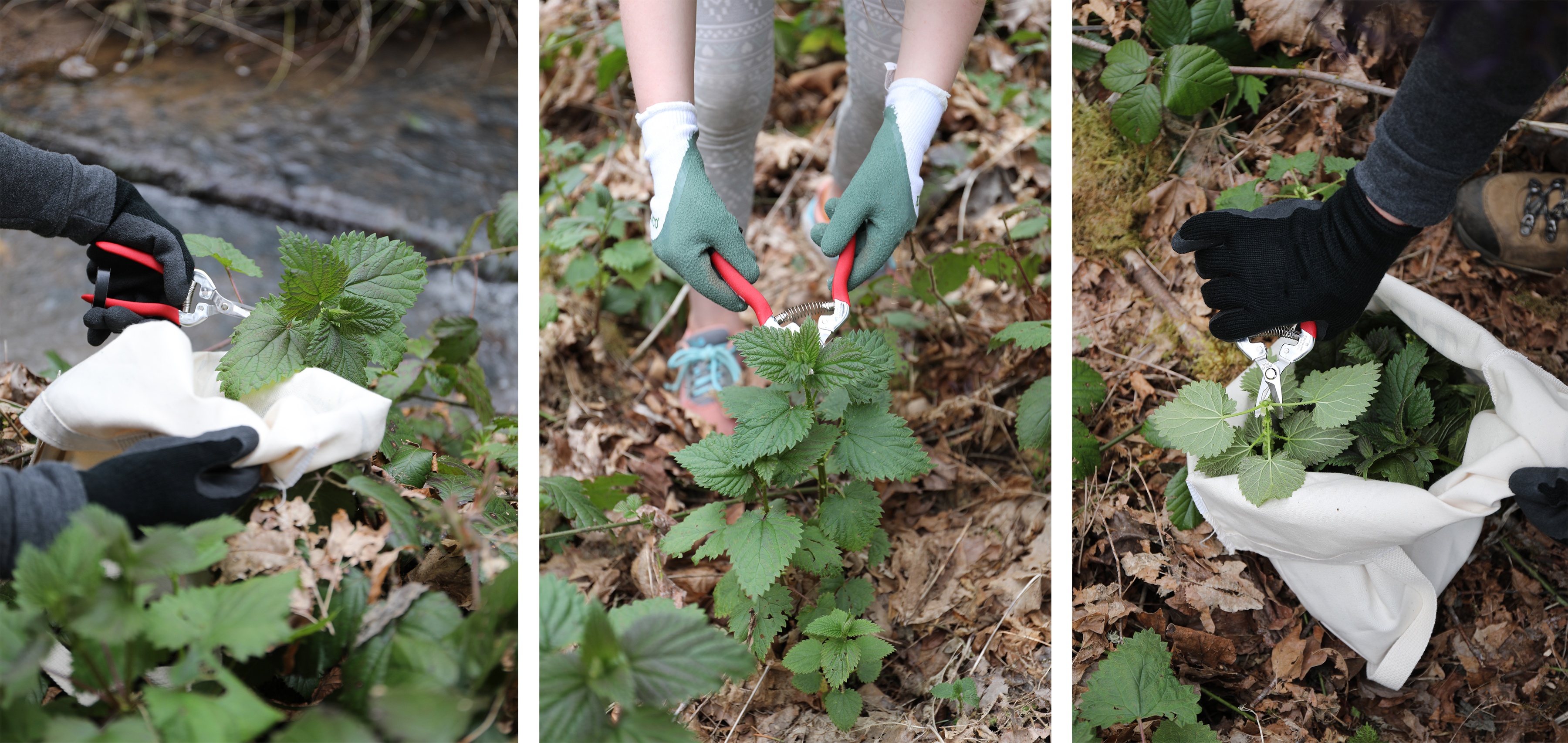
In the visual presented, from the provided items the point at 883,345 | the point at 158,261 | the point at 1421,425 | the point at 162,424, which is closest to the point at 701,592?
the point at 883,345

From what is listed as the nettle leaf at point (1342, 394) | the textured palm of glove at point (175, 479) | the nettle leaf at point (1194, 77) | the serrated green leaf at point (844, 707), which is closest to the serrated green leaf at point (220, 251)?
the textured palm of glove at point (175, 479)

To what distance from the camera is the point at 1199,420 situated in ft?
5.53

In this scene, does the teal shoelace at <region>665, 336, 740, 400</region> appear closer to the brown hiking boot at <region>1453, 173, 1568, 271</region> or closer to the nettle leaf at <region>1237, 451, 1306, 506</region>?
the nettle leaf at <region>1237, 451, 1306, 506</region>

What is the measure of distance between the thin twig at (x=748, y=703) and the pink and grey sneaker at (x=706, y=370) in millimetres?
757

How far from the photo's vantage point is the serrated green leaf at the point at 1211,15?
2.22m

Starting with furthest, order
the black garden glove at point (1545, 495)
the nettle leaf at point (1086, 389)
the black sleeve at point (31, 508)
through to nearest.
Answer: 1. the nettle leaf at point (1086, 389)
2. the black garden glove at point (1545, 495)
3. the black sleeve at point (31, 508)

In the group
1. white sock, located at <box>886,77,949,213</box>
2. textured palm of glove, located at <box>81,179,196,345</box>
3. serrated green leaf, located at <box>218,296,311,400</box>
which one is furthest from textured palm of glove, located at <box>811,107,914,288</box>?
textured palm of glove, located at <box>81,179,196,345</box>

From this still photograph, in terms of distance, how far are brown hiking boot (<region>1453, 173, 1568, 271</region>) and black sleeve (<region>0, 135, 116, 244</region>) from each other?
294 centimetres

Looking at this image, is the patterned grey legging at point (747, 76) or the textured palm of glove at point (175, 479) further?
the patterned grey legging at point (747, 76)

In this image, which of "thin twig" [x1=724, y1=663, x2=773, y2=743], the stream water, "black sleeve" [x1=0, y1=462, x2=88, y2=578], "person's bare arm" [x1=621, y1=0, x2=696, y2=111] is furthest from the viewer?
the stream water

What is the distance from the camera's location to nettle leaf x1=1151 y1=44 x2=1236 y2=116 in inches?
85.6

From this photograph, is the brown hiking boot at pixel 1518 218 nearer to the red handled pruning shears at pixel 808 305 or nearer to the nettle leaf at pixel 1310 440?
the nettle leaf at pixel 1310 440

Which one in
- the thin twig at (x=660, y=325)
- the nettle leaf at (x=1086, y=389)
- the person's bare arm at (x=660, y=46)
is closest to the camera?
the person's bare arm at (x=660, y=46)

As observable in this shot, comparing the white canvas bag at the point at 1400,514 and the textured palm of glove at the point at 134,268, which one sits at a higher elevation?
the textured palm of glove at the point at 134,268
